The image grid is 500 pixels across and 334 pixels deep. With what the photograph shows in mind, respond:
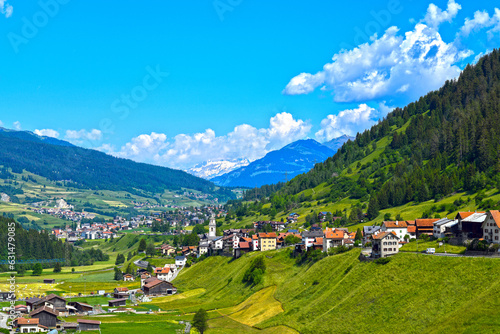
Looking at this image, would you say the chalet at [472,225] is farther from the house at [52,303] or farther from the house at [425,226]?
the house at [52,303]

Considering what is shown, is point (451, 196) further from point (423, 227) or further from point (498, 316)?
point (498, 316)

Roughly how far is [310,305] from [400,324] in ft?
82.4

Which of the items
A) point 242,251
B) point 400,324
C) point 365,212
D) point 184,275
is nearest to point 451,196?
point 365,212

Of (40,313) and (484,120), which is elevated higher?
(484,120)

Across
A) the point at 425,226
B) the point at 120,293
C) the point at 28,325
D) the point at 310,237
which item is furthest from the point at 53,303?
the point at 425,226

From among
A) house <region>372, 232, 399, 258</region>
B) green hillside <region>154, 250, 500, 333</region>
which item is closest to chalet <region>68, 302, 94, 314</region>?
green hillside <region>154, 250, 500, 333</region>

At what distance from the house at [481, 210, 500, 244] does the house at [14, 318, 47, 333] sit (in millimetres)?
86282

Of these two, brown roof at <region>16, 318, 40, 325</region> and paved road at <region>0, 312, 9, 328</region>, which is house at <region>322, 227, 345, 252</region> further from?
paved road at <region>0, 312, 9, 328</region>

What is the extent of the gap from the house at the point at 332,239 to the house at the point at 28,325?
69306mm

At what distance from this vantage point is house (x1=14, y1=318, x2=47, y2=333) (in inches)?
3647

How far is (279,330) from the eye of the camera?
85.8 metres

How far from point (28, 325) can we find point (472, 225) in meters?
90.2

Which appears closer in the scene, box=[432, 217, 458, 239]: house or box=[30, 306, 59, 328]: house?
box=[30, 306, 59, 328]: house

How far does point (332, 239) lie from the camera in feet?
430
